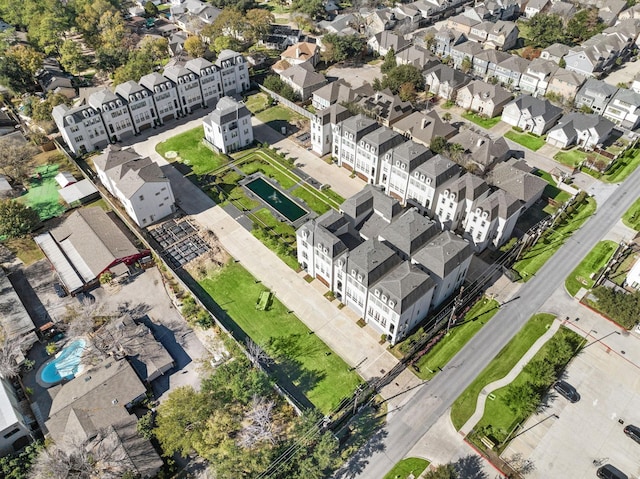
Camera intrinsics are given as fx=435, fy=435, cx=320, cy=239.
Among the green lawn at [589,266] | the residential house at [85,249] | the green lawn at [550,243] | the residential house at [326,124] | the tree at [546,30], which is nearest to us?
the residential house at [85,249]

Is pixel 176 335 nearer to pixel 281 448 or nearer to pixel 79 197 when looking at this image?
pixel 281 448

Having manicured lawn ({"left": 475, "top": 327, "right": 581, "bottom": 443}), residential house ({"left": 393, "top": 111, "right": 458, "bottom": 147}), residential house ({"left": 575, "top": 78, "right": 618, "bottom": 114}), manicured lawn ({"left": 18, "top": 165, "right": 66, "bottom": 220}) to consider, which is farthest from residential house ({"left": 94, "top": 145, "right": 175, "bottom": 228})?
residential house ({"left": 575, "top": 78, "right": 618, "bottom": 114})

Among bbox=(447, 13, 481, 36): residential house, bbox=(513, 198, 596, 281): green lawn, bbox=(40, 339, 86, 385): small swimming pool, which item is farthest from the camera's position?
bbox=(447, 13, 481, 36): residential house

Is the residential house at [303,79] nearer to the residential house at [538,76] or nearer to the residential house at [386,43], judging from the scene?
the residential house at [386,43]

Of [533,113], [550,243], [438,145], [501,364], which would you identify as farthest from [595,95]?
[501,364]

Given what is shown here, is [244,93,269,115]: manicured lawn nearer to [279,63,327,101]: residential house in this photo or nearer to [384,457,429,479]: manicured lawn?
[279,63,327,101]: residential house

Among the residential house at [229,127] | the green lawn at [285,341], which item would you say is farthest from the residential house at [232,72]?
the green lawn at [285,341]

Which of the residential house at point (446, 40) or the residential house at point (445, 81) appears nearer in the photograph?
the residential house at point (445, 81)
